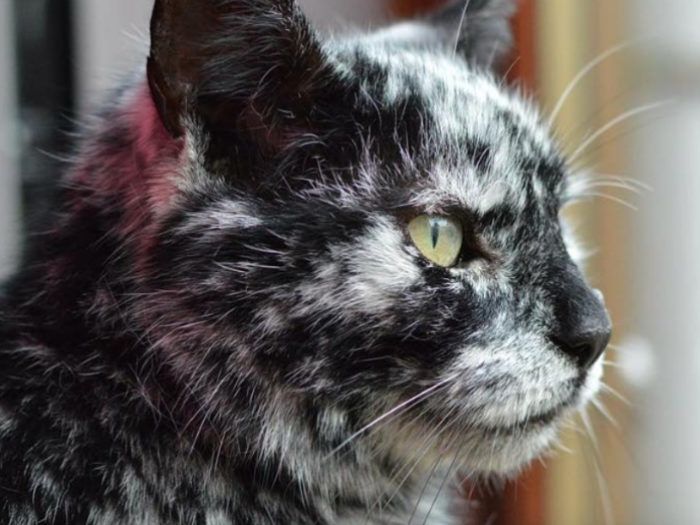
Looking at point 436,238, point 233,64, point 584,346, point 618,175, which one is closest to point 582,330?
point 584,346

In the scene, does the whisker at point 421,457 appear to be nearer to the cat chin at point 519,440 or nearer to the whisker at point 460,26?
the cat chin at point 519,440

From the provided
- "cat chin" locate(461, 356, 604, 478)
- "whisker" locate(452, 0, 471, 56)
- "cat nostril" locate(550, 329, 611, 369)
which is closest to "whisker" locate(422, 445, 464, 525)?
"cat chin" locate(461, 356, 604, 478)

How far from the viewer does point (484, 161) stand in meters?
0.81

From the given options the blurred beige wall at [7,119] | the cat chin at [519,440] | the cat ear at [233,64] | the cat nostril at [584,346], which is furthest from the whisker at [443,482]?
the blurred beige wall at [7,119]

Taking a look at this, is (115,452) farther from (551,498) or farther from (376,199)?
(551,498)

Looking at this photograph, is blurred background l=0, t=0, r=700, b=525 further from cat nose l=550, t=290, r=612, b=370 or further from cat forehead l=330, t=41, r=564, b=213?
cat nose l=550, t=290, r=612, b=370

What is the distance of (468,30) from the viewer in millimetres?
1046

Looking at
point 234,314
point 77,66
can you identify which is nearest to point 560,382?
point 234,314

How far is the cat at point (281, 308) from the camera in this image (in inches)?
29.2

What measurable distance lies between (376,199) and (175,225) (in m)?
0.16

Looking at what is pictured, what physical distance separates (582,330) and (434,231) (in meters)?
0.14

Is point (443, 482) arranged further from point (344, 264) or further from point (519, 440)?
point (344, 264)

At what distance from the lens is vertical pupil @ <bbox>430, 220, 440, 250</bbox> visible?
77cm

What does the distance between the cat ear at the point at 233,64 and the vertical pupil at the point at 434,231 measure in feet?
0.45
